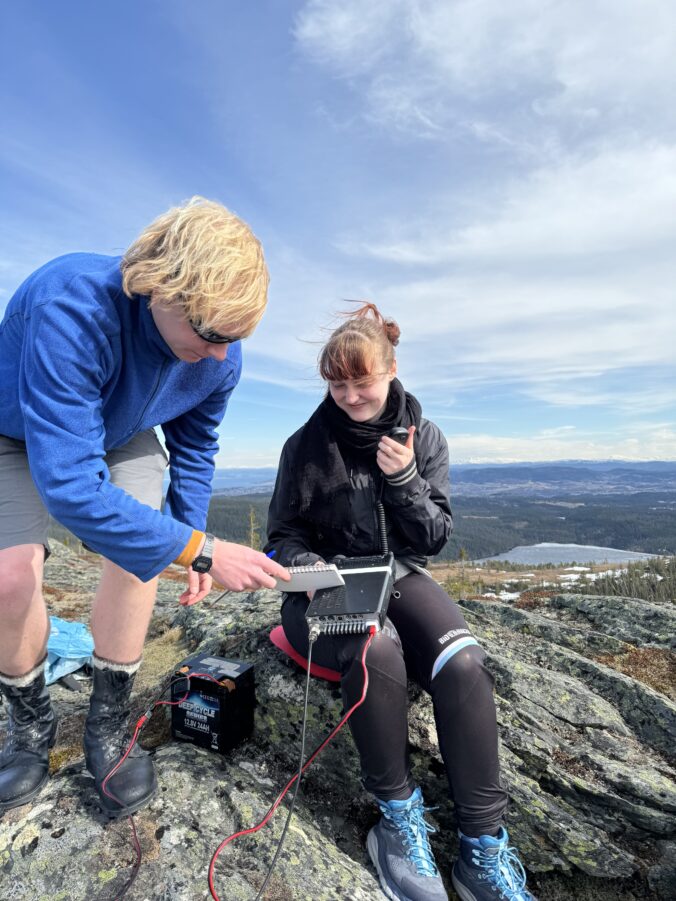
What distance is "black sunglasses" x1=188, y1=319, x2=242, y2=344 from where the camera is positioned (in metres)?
2.81

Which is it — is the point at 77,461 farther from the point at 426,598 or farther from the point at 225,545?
the point at 426,598

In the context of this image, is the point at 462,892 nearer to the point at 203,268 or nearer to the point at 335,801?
the point at 335,801

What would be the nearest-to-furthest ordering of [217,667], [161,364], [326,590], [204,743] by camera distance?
1. [161,364]
2. [326,590]
3. [204,743]
4. [217,667]

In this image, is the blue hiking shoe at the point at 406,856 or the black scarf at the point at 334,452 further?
the black scarf at the point at 334,452

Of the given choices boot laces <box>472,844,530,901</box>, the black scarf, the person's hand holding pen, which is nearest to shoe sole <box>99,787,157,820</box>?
the person's hand holding pen

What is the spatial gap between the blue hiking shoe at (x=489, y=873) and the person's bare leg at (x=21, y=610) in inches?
117

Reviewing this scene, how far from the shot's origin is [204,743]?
3910mm

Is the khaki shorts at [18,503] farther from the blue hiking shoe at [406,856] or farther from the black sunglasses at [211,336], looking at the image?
the blue hiking shoe at [406,856]

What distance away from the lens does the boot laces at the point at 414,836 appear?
10.2ft

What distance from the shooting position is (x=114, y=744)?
3285 mm

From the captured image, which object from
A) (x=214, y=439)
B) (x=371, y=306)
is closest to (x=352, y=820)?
(x=214, y=439)

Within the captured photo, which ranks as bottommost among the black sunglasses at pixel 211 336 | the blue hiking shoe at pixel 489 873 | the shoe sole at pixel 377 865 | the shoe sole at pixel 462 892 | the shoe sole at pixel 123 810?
the shoe sole at pixel 462 892

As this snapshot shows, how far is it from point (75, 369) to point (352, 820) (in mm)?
3673

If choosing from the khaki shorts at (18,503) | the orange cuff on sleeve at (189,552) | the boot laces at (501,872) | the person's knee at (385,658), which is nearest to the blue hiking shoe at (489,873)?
the boot laces at (501,872)
